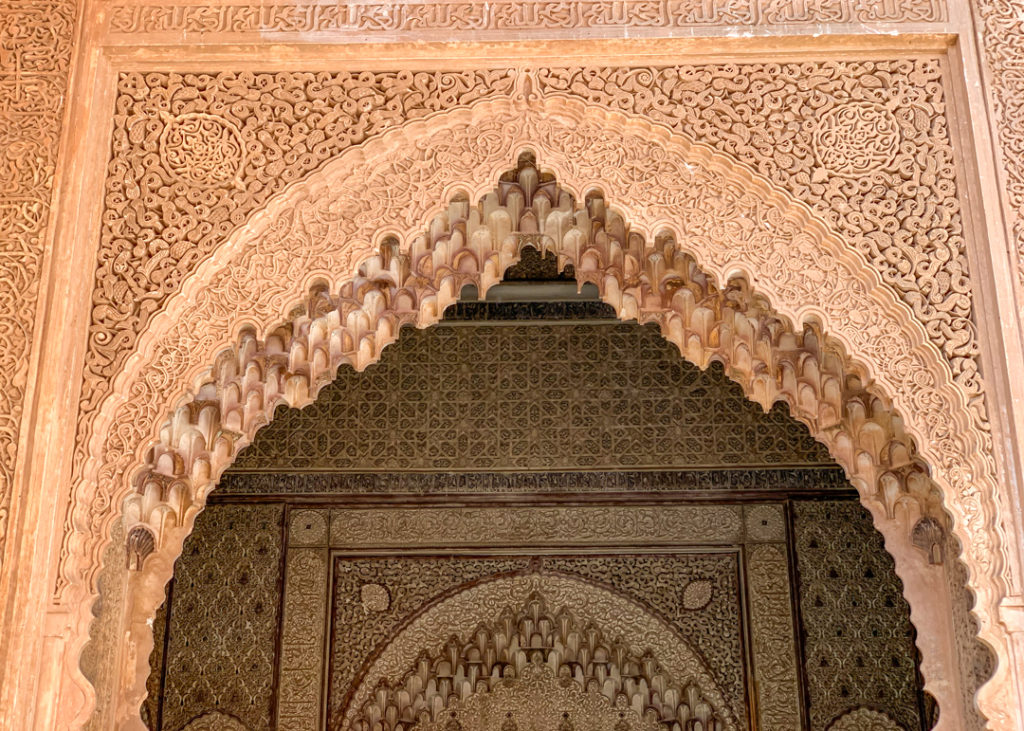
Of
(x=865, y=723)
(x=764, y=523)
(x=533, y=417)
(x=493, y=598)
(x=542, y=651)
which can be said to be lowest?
(x=865, y=723)

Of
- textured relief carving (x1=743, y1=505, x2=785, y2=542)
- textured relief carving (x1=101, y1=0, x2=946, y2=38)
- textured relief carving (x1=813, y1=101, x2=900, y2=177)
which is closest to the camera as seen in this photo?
textured relief carving (x1=813, y1=101, x2=900, y2=177)

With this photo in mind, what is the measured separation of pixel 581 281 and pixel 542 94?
24.2 inches

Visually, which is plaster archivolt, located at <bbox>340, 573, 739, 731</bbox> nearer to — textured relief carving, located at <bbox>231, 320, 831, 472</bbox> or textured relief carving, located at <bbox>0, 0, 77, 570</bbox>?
textured relief carving, located at <bbox>231, 320, 831, 472</bbox>

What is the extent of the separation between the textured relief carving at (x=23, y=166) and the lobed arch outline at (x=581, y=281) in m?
0.27

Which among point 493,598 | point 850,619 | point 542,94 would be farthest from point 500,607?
point 542,94

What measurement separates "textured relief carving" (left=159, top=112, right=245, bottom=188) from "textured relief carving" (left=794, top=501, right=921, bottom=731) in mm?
3212

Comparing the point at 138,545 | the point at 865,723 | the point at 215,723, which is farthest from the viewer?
the point at 215,723

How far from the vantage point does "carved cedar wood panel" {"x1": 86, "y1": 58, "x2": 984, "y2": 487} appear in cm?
375

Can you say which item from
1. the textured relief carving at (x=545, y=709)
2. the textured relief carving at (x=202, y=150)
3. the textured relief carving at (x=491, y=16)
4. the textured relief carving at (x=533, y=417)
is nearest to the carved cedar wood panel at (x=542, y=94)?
the textured relief carving at (x=202, y=150)

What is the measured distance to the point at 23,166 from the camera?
3.90m

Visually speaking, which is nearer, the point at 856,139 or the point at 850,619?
the point at 856,139

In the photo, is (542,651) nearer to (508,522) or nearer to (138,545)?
(508,522)

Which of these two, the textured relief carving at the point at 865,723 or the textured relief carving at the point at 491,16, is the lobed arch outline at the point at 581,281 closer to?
the textured relief carving at the point at 491,16

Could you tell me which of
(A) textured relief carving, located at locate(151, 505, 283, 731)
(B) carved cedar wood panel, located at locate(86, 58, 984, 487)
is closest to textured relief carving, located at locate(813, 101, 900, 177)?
(B) carved cedar wood panel, located at locate(86, 58, 984, 487)
